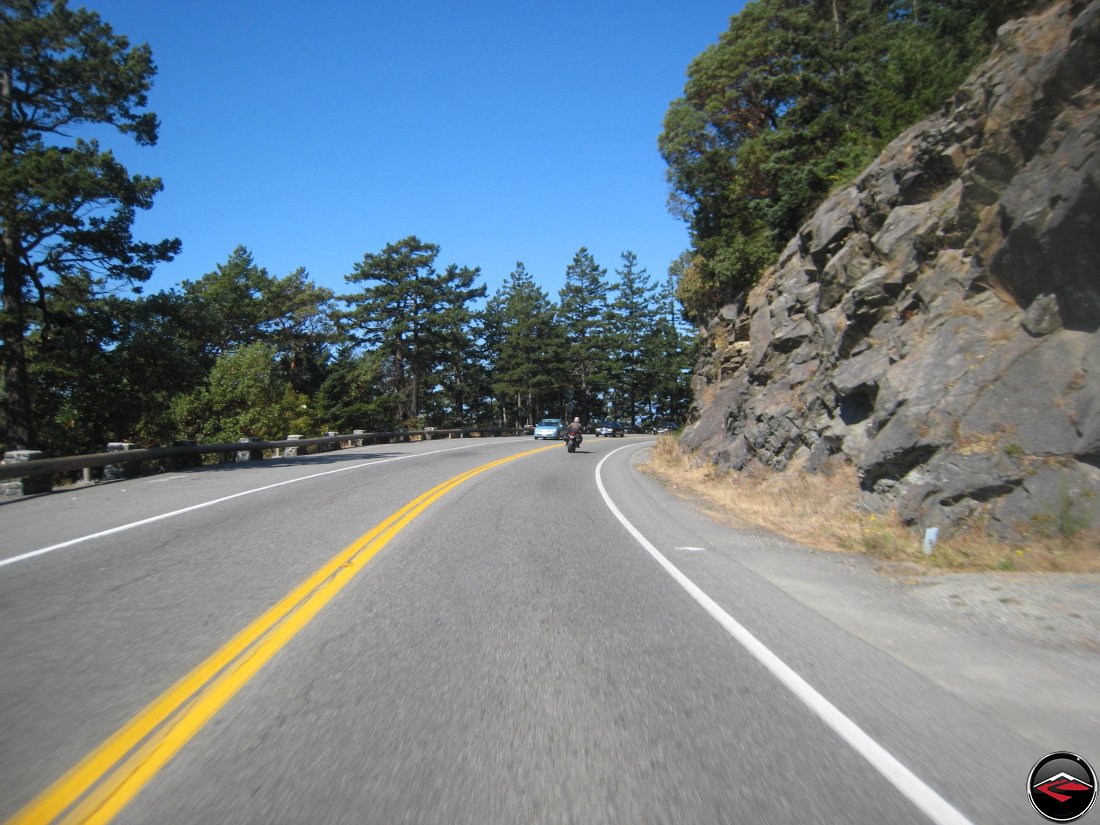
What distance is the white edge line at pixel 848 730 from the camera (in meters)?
3.08

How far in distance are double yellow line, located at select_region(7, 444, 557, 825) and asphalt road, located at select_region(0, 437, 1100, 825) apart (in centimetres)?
2

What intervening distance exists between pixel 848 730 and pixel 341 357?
203ft

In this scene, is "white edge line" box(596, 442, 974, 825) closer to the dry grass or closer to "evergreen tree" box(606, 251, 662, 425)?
Result: the dry grass

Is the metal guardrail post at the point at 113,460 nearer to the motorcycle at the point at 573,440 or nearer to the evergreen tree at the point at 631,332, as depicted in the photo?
the motorcycle at the point at 573,440

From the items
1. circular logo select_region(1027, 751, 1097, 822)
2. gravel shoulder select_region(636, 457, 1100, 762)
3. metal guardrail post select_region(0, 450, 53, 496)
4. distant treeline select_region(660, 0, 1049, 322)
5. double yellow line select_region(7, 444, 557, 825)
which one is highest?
distant treeline select_region(660, 0, 1049, 322)

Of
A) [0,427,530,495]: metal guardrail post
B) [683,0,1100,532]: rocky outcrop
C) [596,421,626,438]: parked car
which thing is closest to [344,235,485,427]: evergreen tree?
[596,421,626,438]: parked car

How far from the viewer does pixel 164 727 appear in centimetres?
384

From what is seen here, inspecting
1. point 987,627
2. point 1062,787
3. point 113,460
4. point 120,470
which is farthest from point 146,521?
point 1062,787

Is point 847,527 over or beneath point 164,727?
beneath

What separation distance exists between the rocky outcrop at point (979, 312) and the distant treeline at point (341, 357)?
22182 millimetres

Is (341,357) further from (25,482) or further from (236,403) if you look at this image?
(25,482)

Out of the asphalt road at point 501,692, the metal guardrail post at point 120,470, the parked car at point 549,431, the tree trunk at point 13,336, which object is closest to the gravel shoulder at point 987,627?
the asphalt road at point 501,692

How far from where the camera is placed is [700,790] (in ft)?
10.5

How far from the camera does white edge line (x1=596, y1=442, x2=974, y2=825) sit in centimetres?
308
